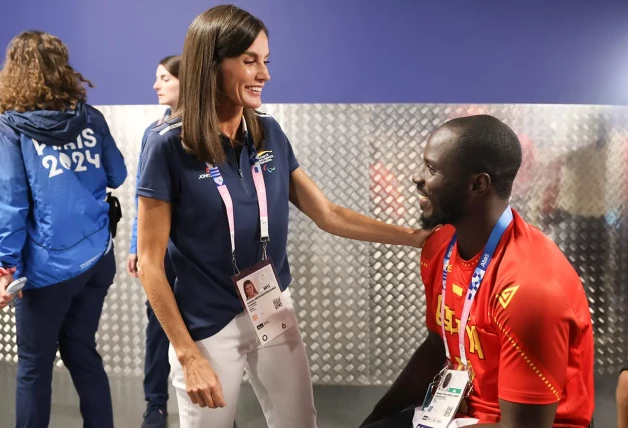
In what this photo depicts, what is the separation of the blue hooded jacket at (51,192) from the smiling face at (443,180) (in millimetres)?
1674

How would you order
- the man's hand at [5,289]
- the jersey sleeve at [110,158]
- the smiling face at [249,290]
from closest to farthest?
the smiling face at [249,290] → the man's hand at [5,289] → the jersey sleeve at [110,158]

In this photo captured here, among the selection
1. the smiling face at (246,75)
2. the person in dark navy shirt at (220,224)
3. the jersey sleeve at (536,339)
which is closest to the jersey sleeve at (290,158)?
the person in dark navy shirt at (220,224)

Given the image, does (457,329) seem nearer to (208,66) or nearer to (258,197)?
(258,197)

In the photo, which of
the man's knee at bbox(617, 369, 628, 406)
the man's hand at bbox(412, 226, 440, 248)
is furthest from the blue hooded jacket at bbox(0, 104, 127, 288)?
the man's knee at bbox(617, 369, 628, 406)

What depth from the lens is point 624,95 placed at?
4613 mm

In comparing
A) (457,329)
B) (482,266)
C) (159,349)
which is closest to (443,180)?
(482,266)

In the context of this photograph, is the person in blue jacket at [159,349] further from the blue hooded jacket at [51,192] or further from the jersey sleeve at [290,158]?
the jersey sleeve at [290,158]

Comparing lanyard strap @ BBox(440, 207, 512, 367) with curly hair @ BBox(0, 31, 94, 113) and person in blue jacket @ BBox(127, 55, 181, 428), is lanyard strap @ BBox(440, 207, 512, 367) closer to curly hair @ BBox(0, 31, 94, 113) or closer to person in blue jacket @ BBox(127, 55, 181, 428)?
curly hair @ BBox(0, 31, 94, 113)

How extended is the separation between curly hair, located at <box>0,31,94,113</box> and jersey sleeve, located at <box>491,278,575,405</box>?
82.6 inches

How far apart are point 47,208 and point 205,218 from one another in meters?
1.20

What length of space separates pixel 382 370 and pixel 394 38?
7.28ft

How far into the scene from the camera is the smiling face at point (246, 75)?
191 centimetres

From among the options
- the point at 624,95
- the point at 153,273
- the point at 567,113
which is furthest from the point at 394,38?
the point at 153,273

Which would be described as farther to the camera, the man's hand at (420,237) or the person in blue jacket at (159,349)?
the person in blue jacket at (159,349)
